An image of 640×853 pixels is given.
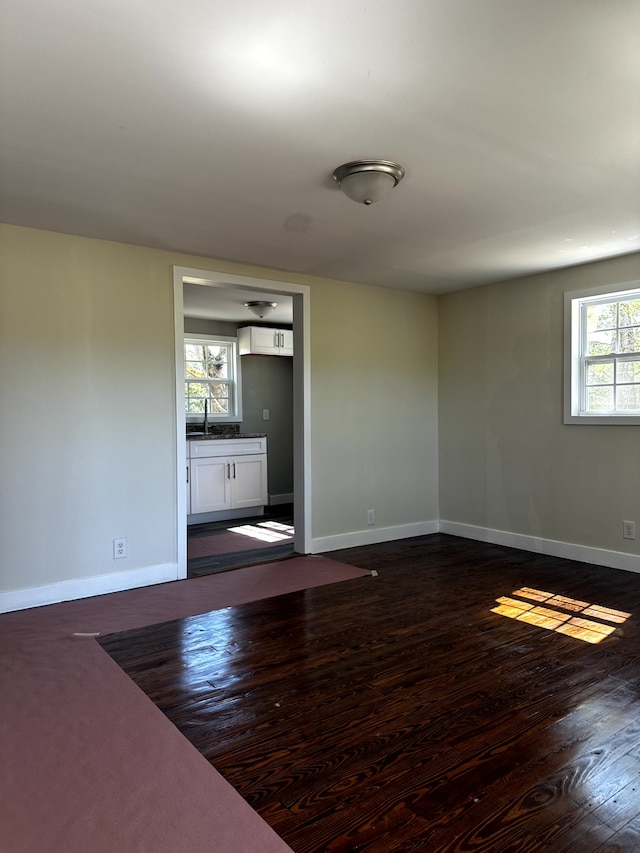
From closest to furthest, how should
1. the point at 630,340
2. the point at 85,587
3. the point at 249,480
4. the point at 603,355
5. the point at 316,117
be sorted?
the point at 316,117 < the point at 85,587 < the point at 630,340 < the point at 603,355 < the point at 249,480

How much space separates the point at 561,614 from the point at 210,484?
4.00 m

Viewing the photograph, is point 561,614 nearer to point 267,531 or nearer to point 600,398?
point 600,398

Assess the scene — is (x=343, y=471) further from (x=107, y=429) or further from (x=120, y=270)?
(x=120, y=270)

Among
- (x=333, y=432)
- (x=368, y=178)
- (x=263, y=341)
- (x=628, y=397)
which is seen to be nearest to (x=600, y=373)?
(x=628, y=397)

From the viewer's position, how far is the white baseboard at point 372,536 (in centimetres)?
505

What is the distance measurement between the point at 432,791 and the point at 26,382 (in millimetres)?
3226

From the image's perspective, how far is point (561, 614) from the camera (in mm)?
3439

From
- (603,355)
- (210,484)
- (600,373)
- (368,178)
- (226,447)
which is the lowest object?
(210,484)

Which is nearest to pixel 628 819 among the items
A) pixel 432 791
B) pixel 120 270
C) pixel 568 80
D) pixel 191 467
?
pixel 432 791

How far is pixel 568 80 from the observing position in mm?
2041

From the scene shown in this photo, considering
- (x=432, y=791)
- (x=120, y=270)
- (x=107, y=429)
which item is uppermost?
(x=120, y=270)

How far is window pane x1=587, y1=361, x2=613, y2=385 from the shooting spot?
14.9 feet

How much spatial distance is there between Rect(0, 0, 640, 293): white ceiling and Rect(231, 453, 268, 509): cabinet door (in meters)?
3.22

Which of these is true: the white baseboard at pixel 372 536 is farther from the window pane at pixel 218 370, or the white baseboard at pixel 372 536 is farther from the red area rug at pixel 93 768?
the window pane at pixel 218 370
